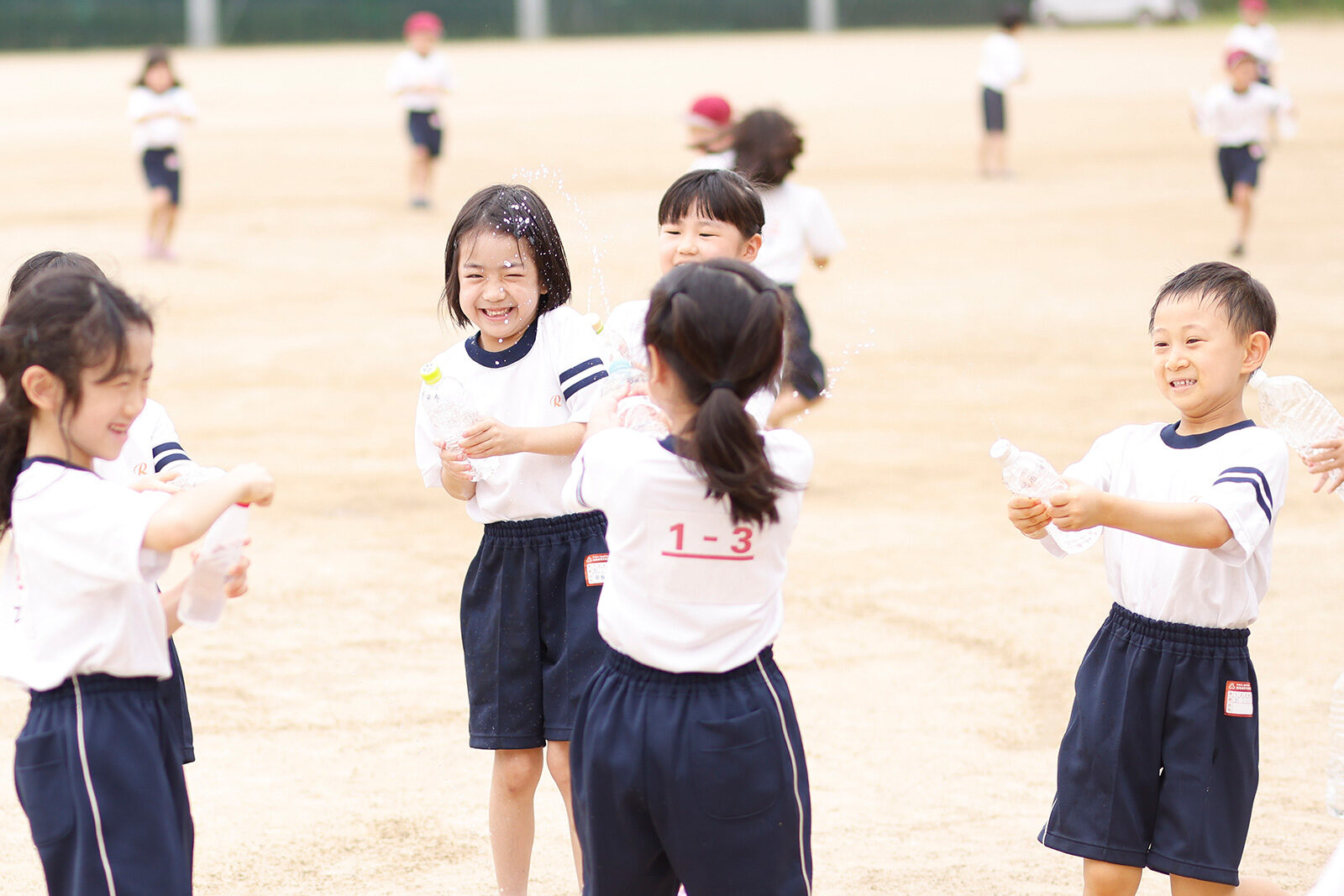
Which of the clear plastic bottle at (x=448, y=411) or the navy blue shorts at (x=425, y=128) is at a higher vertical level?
the navy blue shorts at (x=425, y=128)

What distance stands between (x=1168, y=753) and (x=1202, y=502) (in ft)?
1.74

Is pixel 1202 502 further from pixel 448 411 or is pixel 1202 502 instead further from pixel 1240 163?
pixel 1240 163

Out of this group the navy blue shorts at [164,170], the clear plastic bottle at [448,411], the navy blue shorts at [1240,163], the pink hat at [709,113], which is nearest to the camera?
the clear plastic bottle at [448,411]

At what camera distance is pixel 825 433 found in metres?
8.74

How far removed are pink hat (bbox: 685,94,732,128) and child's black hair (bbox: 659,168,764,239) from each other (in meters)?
4.03

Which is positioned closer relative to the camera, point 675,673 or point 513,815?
point 675,673

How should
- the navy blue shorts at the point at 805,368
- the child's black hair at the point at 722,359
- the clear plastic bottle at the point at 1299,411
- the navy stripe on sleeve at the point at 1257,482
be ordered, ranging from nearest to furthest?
the child's black hair at the point at 722,359 → the navy stripe on sleeve at the point at 1257,482 → the clear plastic bottle at the point at 1299,411 → the navy blue shorts at the point at 805,368

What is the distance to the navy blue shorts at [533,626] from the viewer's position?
3512 millimetres

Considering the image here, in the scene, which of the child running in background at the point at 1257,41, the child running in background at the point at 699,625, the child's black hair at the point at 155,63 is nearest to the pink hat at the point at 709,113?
the child running in background at the point at 699,625

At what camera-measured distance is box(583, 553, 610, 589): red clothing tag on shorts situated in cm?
349

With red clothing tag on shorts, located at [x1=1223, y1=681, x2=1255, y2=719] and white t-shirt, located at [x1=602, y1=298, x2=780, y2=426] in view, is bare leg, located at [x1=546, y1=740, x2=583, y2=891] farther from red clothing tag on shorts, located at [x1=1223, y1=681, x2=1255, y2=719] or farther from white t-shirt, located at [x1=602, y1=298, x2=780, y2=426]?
red clothing tag on shorts, located at [x1=1223, y1=681, x2=1255, y2=719]

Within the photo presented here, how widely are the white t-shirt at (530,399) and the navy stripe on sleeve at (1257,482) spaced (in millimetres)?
1337

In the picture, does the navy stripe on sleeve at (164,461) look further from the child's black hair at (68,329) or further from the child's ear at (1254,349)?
the child's ear at (1254,349)

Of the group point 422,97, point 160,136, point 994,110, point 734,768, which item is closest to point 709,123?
point 734,768
